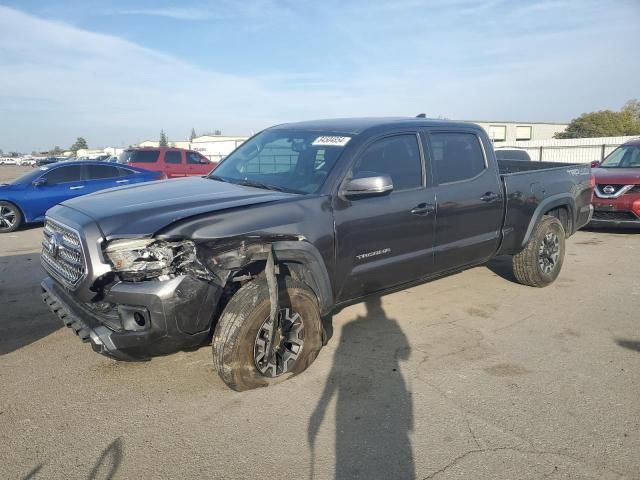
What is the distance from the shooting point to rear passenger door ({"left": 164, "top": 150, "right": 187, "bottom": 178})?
16734 millimetres

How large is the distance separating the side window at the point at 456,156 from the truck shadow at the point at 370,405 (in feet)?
5.05

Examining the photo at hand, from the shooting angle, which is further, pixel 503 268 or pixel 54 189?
pixel 54 189

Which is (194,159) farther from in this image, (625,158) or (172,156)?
(625,158)

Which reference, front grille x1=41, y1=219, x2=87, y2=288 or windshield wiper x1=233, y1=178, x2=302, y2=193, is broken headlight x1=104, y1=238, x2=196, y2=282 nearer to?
front grille x1=41, y1=219, x2=87, y2=288

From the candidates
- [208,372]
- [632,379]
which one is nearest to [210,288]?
[208,372]

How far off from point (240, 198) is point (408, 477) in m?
2.11

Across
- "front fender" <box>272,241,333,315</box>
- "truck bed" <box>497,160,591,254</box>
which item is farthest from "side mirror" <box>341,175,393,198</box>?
"truck bed" <box>497,160,591,254</box>

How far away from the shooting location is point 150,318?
9.69ft

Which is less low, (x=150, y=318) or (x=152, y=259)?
(x=152, y=259)

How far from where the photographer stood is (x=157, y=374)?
374 cm

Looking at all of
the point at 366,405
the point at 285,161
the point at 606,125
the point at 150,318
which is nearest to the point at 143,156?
the point at 285,161

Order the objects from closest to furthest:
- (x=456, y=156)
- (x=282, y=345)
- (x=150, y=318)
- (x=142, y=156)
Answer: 1. (x=150, y=318)
2. (x=282, y=345)
3. (x=456, y=156)
4. (x=142, y=156)

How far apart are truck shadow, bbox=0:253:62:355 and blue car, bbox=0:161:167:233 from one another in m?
3.93

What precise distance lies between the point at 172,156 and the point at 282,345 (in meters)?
14.6
